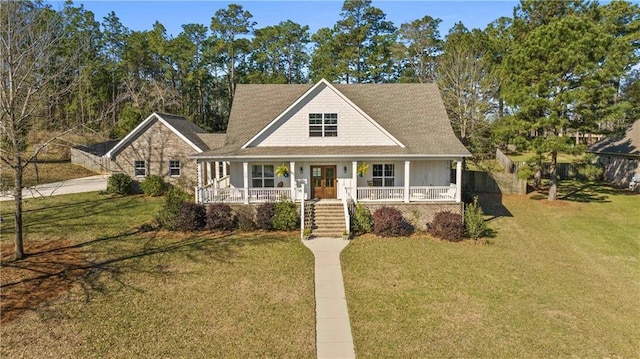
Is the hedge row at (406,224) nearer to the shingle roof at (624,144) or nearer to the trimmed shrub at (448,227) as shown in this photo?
the trimmed shrub at (448,227)

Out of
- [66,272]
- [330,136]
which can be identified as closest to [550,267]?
[330,136]

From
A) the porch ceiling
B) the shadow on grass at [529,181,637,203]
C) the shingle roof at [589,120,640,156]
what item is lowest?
the shadow on grass at [529,181,637,203]

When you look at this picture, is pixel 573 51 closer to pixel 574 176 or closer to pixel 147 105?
pixel 574 176

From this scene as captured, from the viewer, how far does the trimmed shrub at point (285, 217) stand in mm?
18797

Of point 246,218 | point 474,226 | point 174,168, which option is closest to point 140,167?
point 174,168

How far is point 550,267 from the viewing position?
603 inches

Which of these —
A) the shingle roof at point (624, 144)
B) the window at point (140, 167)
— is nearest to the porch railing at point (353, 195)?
the window at point (140, 167)

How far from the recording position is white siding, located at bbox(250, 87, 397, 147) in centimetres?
2128

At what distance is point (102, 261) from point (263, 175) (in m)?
9.61

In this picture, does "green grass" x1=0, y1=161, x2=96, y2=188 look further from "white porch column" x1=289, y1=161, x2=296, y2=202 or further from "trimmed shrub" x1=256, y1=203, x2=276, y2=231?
"white porch column" x1=289, y1=161, x2=296, y2=202

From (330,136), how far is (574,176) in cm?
2485

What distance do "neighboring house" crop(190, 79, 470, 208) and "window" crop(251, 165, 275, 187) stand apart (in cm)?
6

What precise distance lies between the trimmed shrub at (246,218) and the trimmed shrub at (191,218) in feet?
5.51

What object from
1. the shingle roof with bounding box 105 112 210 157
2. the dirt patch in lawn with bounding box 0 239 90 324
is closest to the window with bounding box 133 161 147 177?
the shingle roof with bounding box 105 112 210 157
